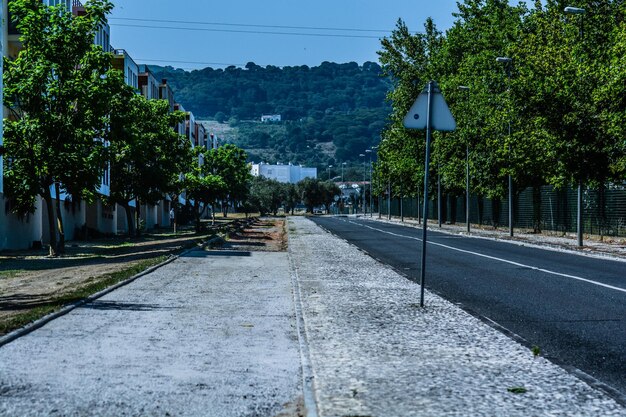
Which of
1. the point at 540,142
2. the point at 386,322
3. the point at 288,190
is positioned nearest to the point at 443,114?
the point at 386,322

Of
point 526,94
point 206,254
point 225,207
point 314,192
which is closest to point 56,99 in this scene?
point 206,254

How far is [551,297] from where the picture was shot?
13.6 metres

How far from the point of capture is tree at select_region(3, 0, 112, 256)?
2673cm

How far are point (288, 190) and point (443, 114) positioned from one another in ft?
503

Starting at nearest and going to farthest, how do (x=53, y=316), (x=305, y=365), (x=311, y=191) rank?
(x=305, y=365) < (x=53, y=316) < (x=311, y=191)

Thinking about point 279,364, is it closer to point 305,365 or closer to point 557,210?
point 305,365

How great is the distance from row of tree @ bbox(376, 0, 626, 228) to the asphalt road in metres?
5.86

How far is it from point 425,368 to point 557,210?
38524mm

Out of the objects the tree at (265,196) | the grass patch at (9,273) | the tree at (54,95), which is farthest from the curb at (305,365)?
the tree at (265,196)

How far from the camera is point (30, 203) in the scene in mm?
29969

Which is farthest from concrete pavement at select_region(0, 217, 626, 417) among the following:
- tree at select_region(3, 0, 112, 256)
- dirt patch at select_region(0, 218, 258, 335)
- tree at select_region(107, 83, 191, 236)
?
tree at select_region(107, 83, 191, 236)

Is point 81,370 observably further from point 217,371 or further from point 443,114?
point 443,114

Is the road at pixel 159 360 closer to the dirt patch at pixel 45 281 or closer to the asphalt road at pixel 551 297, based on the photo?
the dirt patch at pixel 45 281

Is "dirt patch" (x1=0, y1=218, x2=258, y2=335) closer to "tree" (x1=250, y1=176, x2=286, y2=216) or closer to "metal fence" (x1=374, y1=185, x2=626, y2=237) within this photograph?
"metal fence" (x1=374, y1=185, x2=626, y2=237)
